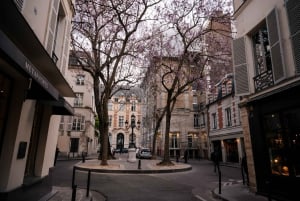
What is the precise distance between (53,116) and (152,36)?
12036 millimetres

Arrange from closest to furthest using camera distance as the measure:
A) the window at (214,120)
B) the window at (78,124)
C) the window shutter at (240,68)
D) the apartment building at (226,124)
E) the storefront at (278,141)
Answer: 1. the storefront at (278,141)
2. the window shutter at (240,68)
3. the apartment building at (226,124)
4. the window at (214,120)
5. the window at (78,124)

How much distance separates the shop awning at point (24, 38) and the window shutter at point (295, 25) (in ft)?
21.6

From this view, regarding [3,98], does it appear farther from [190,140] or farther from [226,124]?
[190,140]

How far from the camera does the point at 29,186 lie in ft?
16.8

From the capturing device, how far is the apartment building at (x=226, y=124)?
71.6 feet

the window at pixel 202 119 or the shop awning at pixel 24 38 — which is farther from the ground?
the window at pixel 202 119

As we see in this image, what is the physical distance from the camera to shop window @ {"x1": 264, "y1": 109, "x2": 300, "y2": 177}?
6230 mm

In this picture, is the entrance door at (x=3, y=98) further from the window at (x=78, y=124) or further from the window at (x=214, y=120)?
the window at (x=78, y=124)

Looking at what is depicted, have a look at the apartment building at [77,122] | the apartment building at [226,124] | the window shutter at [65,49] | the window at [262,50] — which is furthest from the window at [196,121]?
Result: the window shutter at [65,49]

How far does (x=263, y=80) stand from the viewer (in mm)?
7633

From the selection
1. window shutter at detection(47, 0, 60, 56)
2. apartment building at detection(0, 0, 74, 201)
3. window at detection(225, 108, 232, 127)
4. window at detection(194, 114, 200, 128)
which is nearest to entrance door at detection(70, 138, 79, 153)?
window at detection(194, 114, 200, 128)

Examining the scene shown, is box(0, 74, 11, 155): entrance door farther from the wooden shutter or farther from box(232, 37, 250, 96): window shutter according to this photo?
box(232, 37, 250, 96): window shutter

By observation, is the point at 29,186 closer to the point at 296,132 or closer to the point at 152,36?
the point at 296,132

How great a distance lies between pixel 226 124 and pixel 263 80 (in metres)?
17.7
